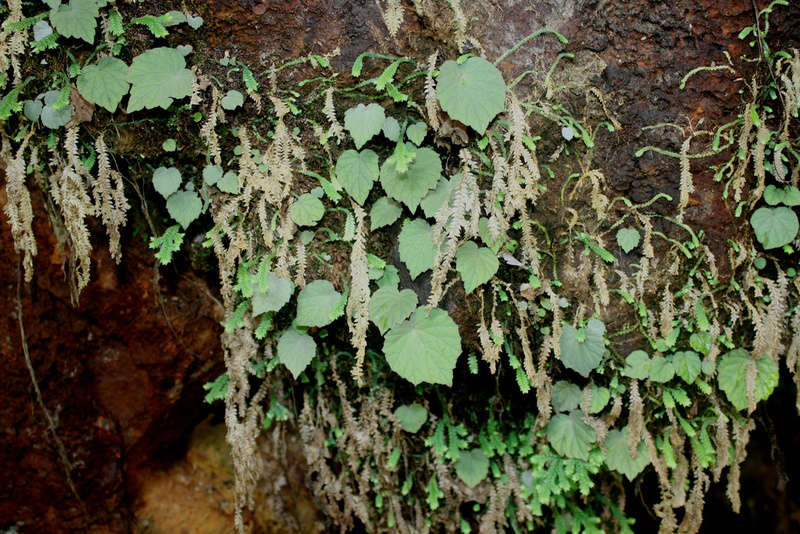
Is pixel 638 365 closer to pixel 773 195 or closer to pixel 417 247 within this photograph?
pixel 773 195

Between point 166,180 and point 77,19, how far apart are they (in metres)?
0.60

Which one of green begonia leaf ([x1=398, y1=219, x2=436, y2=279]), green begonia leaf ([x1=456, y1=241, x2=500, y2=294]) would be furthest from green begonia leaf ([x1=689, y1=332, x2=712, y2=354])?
green begonia leaf ([x1=398, y1=219, x2=436, y2=279])

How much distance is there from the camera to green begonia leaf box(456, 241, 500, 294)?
173cm

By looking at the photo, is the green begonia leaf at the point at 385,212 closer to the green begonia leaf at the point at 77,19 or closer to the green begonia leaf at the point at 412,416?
the green begonia leaf at the point at 412,416

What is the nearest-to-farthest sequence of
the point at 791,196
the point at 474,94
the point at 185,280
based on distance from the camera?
the point at 474,94 → the point at 791,196 → the point at 185,280

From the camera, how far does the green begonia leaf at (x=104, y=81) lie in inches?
68.2

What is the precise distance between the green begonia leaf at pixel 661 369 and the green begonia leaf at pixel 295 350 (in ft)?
4.48

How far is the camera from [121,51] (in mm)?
1772

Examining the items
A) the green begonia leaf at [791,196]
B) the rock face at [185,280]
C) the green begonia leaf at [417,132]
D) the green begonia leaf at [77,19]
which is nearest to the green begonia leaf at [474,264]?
the green begonia leaf at [417,132]

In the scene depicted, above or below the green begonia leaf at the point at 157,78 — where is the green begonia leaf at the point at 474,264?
below

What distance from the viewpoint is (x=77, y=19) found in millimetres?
1694

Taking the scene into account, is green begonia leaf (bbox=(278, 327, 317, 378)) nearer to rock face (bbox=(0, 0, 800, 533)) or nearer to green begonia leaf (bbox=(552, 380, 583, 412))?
rock face (bbox=(0, 0, 800, 533))

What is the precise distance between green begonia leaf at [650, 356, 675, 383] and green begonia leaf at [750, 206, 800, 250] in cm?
58

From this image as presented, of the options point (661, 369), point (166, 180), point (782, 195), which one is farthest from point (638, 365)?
point (166, 180)
